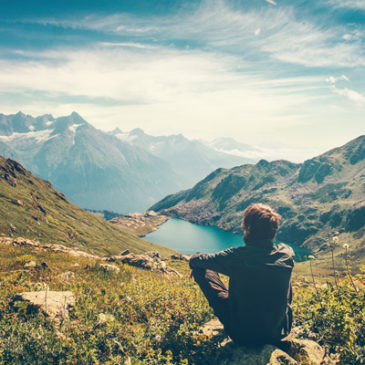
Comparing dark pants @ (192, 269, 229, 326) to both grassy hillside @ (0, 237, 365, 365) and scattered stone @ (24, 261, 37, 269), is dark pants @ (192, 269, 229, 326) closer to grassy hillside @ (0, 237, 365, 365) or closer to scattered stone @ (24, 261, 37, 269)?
grassy hillside @ (0, 237, 365, 365)

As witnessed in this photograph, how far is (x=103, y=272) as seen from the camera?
1625cm

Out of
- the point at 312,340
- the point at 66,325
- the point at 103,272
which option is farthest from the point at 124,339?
the point at 103,272

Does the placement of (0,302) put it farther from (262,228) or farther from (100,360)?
(262,228)

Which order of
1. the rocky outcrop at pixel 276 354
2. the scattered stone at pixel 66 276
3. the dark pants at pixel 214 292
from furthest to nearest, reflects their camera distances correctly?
the scattered stone at pixel 66 276 → the dark pants at pixel 214 292 → the rocky outcrop at pixel 276 354

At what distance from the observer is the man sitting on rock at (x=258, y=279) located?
25.1ft

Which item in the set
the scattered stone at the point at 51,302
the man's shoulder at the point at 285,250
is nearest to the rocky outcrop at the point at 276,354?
the man's shoulder at the point at 285,250

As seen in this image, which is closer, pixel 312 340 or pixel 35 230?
pixel 312 340

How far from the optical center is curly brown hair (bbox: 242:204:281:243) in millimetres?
7861

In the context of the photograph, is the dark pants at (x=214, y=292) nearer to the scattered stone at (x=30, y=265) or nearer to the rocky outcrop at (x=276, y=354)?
the rocky outcrop at (x=276, y=354)

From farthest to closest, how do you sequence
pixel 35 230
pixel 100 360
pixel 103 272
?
1. pixel 35 230
2. pixel 103 272
3. pixel 100 360

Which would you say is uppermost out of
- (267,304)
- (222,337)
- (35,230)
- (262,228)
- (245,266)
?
(262,228)

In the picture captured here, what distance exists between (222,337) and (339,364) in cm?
344

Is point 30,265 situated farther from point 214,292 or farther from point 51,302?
point 214,292

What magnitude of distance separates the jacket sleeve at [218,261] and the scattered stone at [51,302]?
17.0 feet
